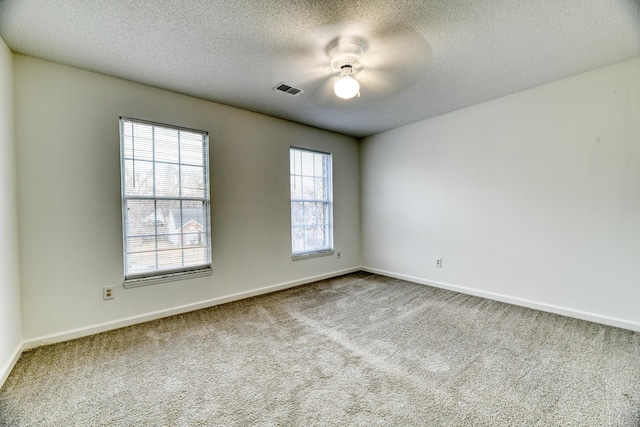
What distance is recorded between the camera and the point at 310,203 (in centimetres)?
445

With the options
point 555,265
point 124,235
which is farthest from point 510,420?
point 124,235

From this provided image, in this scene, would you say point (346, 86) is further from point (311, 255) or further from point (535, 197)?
point (311, 255)

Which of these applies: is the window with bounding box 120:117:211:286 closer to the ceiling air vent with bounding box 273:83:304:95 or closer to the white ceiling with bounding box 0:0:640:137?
the white ceiling with bounding box 0:0:640:137

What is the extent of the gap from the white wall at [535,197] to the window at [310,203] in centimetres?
119

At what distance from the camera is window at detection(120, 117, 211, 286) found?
2.81 metres

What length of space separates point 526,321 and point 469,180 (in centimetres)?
178

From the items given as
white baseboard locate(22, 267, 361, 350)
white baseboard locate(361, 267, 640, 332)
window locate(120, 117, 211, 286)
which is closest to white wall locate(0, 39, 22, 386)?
white baseboard locate(22, 267, 361, 350)

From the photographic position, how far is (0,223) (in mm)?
1964

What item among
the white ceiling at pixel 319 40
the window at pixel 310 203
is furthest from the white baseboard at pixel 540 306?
the white ceiling at pixel 319 40

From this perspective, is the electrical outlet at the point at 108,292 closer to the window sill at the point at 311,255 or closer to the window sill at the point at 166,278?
the window sill at the point at 166,278

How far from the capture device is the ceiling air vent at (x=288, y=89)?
2909 mm

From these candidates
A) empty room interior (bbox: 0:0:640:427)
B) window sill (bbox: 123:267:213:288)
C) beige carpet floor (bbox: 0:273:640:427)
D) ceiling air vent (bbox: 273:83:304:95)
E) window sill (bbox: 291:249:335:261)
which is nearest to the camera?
beige carpet floor (bbox: 0:273:640:427)

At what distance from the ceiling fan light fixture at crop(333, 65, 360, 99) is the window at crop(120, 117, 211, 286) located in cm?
182

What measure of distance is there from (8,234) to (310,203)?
10.8 feet
